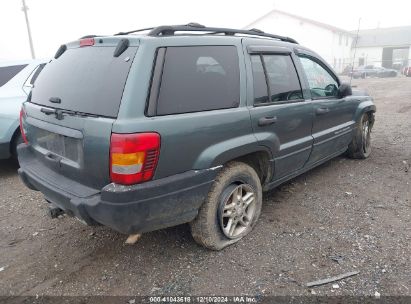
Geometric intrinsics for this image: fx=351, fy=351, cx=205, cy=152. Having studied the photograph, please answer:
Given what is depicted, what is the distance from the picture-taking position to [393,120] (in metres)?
9.01

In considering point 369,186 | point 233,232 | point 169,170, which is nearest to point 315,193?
point 369,186

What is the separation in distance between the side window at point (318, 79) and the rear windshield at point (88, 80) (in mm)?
2261

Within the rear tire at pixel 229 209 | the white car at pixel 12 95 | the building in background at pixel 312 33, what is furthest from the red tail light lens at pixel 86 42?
the building in background at pixel 312 33

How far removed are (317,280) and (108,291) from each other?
1620 millimetres

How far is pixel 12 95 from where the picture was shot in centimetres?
515

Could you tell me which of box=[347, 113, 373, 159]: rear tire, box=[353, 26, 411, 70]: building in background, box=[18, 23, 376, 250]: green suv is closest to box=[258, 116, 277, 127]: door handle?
box=[18, 23, 376, 250]: green suv

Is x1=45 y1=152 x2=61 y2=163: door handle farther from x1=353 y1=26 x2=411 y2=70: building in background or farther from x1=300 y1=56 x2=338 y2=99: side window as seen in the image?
x1=353 y1=26 x2=411 y2=70: building in background

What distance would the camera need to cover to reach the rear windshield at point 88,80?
2.49 metres

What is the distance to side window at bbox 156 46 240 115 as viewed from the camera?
2557mm

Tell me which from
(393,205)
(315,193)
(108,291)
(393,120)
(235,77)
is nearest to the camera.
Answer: (108,291)

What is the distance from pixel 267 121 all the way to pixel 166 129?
3.79ft

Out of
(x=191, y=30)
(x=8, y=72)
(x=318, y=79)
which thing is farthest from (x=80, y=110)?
(x=8, y=72)

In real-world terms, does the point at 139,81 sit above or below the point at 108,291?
above

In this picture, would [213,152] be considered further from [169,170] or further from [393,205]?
[393,205]
